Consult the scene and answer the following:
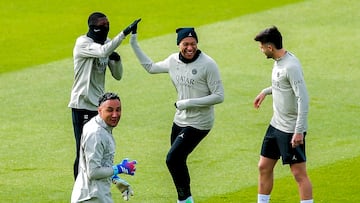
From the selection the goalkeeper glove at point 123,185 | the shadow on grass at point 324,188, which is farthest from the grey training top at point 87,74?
the goalkeeper glove at point 123,185

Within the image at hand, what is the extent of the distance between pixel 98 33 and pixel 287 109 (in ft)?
9.18

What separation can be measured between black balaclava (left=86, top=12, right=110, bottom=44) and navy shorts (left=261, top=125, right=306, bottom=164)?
8.48ft

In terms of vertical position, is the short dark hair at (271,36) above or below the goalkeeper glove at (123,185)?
above

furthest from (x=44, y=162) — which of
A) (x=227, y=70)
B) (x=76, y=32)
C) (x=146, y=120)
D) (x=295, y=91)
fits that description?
(x=76, y=32)

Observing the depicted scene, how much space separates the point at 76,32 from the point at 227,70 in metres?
4.97

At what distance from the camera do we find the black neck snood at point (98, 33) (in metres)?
14.9

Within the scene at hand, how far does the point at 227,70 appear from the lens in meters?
23.1

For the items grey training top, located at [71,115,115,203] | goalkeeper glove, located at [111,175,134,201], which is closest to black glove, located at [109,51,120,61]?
goalkeeper glove, located at [111,175,134,201]

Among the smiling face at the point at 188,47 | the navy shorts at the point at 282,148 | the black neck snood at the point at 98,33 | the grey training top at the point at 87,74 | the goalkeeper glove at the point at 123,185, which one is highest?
the black neck snood at the point at 98,33

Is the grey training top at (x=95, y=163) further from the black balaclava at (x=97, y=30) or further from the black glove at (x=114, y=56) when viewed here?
the black glove at (x=114, y=56)

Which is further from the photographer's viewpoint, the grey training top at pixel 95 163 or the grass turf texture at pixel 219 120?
the grass turf texture at pixel 219 120

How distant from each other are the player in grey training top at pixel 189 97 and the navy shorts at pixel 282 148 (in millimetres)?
803

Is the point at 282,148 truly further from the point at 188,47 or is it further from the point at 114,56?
the point at 114,56

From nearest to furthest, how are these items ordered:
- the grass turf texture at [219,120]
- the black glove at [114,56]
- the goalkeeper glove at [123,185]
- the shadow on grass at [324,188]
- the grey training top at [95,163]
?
the grey training top at [95,163]
the goalkeeper glove at [123,185]
the black glove at [114,56]
the shadow on grass at [324,188]
the grass turf texture at [219,120]
